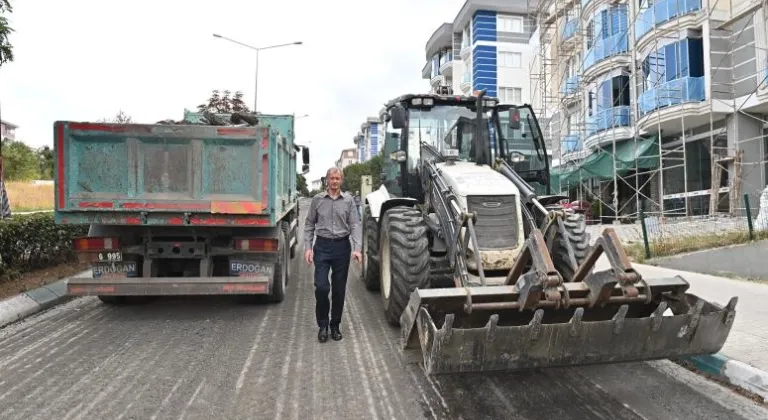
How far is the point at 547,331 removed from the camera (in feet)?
11.4

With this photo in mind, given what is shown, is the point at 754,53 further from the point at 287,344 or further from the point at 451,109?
the point at 287,344

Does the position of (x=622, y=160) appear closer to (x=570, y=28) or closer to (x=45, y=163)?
(x=570, y=28)

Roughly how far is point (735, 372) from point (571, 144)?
21.8m

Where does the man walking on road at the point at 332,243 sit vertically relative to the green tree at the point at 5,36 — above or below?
below

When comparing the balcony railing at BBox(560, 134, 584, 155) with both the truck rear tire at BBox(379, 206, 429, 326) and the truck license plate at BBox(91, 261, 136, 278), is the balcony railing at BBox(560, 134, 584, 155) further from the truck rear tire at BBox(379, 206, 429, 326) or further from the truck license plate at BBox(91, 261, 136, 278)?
the truck license plate at BBox(91, 261, 136, 278)

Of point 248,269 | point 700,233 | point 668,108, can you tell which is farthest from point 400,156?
point 668,108

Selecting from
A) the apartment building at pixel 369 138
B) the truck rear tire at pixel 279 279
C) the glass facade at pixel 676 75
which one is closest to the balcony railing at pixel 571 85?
the glass facade at pixel 676 75

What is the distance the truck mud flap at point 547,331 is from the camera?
3410 millimetres

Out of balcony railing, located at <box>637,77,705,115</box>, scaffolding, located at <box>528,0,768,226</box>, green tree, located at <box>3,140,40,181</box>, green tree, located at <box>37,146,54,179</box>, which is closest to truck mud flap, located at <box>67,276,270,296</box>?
scaffolding, located at <box>528,0,768,226</box>

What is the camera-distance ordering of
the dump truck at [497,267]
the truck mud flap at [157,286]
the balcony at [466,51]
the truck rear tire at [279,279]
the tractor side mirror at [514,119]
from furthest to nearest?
1. the balcony at [466,51]
2. the truck rear tire at [279,279]
3. the tractor side mirror at [514,119]
4. the truck mud flap at [157,286]
5. the dump truck at [497,267]

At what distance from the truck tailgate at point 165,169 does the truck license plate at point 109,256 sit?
0.63 meters

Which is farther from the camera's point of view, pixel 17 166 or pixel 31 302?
pixel 17 166

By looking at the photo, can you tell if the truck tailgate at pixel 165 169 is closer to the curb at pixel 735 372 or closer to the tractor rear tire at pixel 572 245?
the tractor rear tire at pixel 572 245

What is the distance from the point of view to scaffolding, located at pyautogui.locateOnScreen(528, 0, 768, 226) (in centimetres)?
1526
